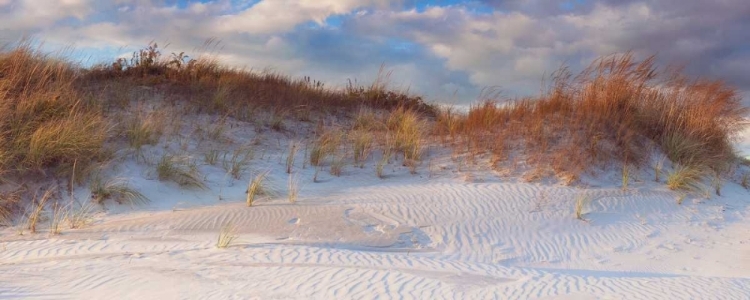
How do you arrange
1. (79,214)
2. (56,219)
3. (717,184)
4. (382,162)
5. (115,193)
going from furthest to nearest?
(717,184)
(382,162)
(115,193)
(79,214)
(56,219)

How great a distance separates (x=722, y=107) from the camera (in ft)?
38.3

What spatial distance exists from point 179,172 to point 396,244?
3421 mm

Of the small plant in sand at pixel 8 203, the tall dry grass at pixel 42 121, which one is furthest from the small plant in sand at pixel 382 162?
the small plant in sand at pixel 8 203

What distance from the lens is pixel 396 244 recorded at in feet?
22.9

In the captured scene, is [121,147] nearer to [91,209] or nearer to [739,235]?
[91,209]

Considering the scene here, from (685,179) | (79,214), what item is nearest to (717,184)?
(685,179)

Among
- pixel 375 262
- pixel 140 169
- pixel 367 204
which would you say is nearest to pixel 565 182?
pixel 367 204

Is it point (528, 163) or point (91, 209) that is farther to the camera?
point (528, 163)

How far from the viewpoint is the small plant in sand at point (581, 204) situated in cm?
826

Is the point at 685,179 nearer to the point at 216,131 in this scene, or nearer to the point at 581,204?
the point at 581,204

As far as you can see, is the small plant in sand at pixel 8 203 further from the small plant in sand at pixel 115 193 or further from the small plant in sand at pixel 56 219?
the small plant in sand at pixel 115 193

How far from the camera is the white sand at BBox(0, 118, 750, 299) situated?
5.11 meters

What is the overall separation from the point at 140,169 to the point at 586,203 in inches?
245

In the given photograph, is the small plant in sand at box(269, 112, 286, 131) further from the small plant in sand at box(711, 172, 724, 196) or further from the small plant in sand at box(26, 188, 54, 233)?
the small plant in sand at box(711, 172, 724, 196)
